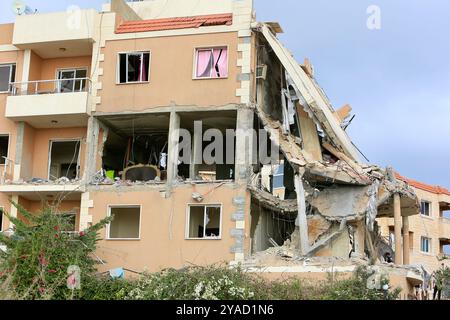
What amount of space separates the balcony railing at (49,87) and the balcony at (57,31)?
129 cm

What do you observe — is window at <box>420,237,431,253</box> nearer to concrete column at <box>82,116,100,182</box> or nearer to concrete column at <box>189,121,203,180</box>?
concrete column at <box>189,121,203,180</box>

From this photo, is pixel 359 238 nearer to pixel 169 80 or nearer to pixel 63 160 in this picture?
pixel 169 80

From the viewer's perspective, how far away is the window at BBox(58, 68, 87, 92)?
1353 inches

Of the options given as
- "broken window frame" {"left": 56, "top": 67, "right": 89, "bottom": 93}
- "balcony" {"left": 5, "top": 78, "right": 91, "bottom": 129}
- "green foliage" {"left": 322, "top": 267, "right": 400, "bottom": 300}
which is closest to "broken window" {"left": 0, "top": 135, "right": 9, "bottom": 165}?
"balcony" {"left": 5, "top": 78, "right": 91, "bottom": 129}

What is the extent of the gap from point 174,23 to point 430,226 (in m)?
34.3

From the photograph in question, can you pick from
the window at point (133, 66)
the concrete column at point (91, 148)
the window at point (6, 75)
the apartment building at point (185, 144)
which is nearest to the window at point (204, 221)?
the apartment building at point (185, 144)

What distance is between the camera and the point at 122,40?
108ft

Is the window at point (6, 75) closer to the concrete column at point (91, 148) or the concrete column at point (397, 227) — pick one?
the concrete column at point (91, 148)

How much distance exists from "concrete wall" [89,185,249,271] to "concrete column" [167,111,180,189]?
27.9 inches

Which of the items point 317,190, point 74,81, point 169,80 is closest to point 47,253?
point 169,80

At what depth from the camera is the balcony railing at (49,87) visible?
34000 mm

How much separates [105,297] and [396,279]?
9.86 m

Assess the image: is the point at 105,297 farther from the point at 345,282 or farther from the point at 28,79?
the point at 28,79
